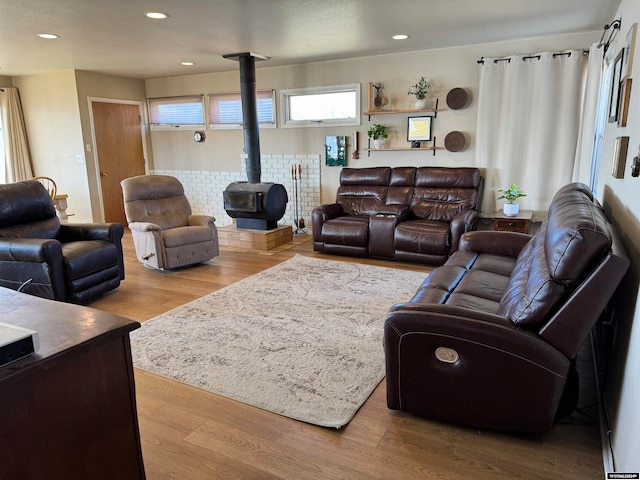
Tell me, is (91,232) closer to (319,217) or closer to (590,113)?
(319,217)

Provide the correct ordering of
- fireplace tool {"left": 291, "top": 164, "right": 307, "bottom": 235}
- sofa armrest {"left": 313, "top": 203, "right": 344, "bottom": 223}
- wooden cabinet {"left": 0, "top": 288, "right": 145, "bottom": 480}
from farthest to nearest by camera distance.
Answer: fireplace tool {"left": 291, "top": 164, "right": 307, "bottom": 235} → sofa armrest {"left": 313, "top": 203, "right": 344, "bottom": 223} → wooden cabinet {"left": 0, "top": 288, "right": 145, "bottom": 480}

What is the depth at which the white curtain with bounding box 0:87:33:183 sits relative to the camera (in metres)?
6.55

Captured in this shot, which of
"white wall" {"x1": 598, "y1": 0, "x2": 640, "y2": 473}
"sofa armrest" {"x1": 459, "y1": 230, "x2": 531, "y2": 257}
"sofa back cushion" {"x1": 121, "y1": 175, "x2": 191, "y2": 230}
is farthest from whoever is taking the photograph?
"sofa back cushion" {"x1": 121, "y1": 175, "x2": 191, "y2": 230}

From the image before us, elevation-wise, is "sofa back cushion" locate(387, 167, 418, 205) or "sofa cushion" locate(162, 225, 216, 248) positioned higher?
"sofa back cushion" locate(387, 167, 418, 205)

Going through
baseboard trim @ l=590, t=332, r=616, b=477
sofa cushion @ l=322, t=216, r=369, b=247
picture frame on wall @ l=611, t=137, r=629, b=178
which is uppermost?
picture frame on wall @ l=611, t=137, r=629, b=178

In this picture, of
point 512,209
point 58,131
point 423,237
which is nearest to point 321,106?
point 423,237

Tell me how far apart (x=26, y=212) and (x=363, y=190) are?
3568 millimetres

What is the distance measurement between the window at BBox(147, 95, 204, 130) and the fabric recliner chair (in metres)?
2.21

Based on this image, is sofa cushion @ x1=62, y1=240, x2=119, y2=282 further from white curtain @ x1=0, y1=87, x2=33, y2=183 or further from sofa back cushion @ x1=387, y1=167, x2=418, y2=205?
white curtain @ x1=0, y1=87, x2=33, y2=183

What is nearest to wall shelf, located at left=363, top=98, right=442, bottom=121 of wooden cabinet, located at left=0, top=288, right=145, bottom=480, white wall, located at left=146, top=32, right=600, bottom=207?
white wall, located at left=146, top=32, right=600, bottom=207

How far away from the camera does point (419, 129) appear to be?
542 centimetres

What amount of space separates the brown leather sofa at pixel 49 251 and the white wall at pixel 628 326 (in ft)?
11.9

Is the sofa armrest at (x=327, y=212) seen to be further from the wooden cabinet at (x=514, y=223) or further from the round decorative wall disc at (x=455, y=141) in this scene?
the wooden cabinet at (x=514, y=223)

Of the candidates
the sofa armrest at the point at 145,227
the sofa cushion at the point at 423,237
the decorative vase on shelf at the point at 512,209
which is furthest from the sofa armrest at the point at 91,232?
the decorative vase on shelf at the point at 512,209
